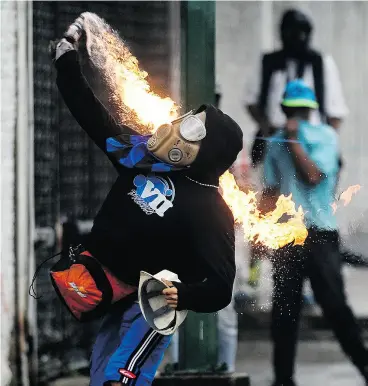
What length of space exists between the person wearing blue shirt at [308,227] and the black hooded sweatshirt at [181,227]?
0.49 meters

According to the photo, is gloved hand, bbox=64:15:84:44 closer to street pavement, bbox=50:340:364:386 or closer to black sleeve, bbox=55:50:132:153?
black sleeve, bbox=55:50:132:153

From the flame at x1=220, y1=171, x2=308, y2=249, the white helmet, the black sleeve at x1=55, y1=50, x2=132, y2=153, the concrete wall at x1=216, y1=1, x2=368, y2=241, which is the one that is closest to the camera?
the white helmet

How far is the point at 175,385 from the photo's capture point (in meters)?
4.42

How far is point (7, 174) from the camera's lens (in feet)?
14.4

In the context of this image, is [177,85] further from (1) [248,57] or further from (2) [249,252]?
(2) [249,252]

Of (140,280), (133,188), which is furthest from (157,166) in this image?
(140,280)

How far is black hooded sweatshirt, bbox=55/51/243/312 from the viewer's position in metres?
3.74

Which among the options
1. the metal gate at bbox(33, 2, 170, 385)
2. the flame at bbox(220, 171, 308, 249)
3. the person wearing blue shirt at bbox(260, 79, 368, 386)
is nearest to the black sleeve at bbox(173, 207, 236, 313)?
the flame at bbox(220, 171, 308, 249)

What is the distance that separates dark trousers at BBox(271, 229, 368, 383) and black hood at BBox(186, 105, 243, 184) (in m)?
0.62

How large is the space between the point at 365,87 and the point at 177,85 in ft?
2.76

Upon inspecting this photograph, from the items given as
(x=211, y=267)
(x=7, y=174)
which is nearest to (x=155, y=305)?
(x=211, y=267)

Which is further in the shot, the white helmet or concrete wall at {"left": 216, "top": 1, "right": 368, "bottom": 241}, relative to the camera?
concrete wall at {"left": 216, "top": 1, "right": 368, "bottom": 241}

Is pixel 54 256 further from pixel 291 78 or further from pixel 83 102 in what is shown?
pixel 291 78

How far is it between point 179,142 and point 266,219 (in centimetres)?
68
